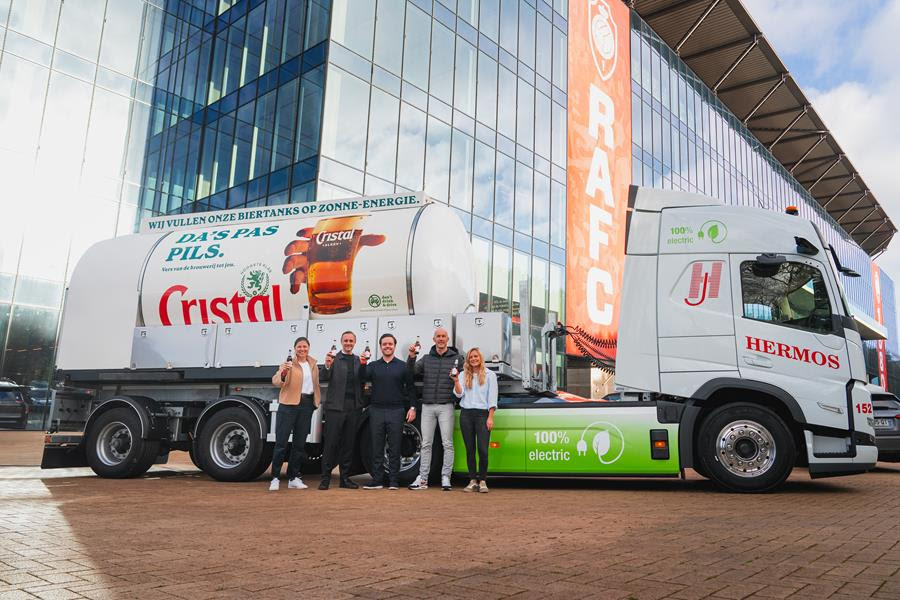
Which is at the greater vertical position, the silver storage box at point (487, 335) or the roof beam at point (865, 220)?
the roof beam at point (865, 220)

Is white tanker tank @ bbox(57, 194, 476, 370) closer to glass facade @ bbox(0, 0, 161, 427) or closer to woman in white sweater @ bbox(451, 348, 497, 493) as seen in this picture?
woman in white sweater @ bbox(451, 348, 497, 493)

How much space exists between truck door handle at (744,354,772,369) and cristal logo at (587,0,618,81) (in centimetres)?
2588

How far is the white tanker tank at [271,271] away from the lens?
29.0ft

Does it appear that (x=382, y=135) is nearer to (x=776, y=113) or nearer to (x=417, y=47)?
(x=417, y=47)

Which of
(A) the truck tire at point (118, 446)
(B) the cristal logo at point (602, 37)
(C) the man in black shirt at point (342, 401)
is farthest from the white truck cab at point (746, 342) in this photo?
(B) the cristal logo at point (602, 37)

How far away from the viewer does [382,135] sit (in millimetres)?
20891

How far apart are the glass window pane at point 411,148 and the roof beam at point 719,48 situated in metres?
25.3

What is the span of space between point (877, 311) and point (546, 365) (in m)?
83.1

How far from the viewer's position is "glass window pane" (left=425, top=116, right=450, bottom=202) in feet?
73.7

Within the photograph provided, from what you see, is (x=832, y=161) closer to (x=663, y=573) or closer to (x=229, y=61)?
(x=229, y=61)

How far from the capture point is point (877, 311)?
3061 inches

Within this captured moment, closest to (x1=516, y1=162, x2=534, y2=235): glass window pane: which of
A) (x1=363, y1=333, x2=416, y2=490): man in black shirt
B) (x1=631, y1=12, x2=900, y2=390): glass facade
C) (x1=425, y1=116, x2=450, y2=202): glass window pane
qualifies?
(x1=425, y1=116, x2=450, y2=202): glass window pane

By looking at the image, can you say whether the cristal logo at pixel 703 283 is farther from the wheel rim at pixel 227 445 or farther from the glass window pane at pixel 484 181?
the glass window pane at pixel 484 181

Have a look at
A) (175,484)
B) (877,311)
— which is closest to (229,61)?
(175,484)
